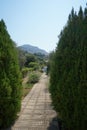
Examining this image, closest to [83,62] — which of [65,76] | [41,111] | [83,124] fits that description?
[65,76]

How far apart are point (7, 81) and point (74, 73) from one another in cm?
229

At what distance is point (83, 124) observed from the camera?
6227mm

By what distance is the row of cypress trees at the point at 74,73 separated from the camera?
20.1 ft

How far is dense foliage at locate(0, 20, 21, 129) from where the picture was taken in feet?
24.3

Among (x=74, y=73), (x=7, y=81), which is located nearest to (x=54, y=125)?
(x=7, y=81)

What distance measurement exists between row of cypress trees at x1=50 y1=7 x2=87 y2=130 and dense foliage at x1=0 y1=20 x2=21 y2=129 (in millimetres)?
1527

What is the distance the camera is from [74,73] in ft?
20.9

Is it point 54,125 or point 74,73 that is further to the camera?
point 54,125

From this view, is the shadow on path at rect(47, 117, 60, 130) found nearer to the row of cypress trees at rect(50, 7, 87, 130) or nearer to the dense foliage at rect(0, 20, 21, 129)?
the row of cypress trees at rect(50, 7, 87, 130)

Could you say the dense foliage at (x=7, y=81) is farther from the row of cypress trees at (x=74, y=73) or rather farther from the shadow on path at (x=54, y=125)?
the row of cypress trees at (x=74, y=73)

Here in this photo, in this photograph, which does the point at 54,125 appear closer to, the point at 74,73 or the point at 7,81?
the point at 7,81

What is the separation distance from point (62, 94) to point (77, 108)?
0.80m

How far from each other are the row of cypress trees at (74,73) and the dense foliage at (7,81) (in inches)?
60.1

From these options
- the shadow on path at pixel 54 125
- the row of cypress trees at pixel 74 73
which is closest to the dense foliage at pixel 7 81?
the shadow on path at pixel 54 125
